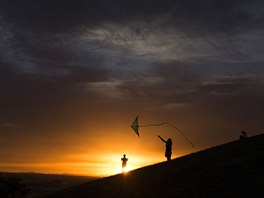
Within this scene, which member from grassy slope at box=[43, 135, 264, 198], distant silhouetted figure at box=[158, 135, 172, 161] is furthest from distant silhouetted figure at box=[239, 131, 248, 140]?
distant silhouetted figure at box=[158, 135, 172, 161]

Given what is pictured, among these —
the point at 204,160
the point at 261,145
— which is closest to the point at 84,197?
the point at 204,160

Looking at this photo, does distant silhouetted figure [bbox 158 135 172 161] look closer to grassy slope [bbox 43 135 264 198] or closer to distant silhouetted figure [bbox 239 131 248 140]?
grassy slope [bbox 43 135 264 198]

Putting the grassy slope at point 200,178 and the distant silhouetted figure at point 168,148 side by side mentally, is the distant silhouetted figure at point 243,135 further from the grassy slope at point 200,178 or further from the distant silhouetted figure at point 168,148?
the distant silhouetted figure at point 168,148

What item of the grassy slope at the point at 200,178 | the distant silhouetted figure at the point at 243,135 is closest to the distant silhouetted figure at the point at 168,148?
the grassy slope at the point at 200,178

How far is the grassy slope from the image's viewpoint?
2817 cm

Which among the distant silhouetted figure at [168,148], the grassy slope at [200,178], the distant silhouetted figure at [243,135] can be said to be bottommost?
the grassy slope at [200,178]

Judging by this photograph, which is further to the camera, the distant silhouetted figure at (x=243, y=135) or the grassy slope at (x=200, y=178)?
the distant silhouetted figure at (x=243, y=135)

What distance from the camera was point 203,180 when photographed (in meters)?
30.5

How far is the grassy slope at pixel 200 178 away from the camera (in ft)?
92.4

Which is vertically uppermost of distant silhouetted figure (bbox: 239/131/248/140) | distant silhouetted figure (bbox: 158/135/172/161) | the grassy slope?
distant silhouetted figure (bbox: 239/131/248/140)

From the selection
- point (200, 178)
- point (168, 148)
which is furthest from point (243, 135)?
point (200, 178)

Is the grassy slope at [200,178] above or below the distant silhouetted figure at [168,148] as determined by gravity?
below

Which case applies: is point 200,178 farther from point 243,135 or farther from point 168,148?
point 243,135

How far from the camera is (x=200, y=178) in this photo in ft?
102
